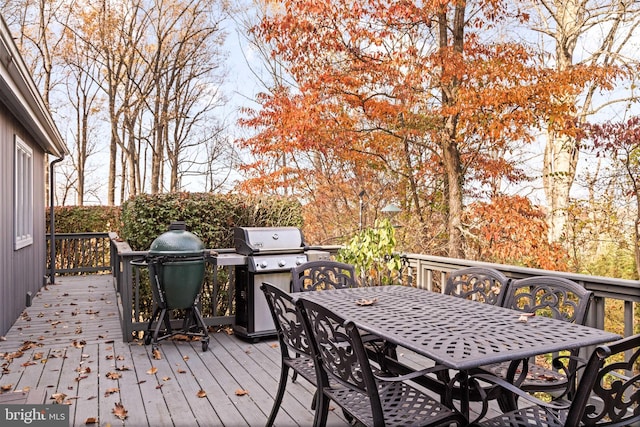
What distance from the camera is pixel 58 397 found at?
320 centimetres

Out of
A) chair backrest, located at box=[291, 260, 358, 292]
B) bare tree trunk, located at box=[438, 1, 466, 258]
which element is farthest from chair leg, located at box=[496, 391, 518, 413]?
bare tree trunk, located at box=[438, 1, 466, 258]

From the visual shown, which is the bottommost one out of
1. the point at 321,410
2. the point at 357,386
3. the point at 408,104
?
the point at 321,410

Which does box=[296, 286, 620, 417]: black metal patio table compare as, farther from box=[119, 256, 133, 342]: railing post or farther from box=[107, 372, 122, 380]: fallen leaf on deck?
box=[119, 256, 133, 342]: railing post

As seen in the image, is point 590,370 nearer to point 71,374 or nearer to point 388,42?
point 71,374

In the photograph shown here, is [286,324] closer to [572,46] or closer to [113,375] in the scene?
[113,375]

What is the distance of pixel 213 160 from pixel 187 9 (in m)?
4.29

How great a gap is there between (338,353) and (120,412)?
1.69 metres

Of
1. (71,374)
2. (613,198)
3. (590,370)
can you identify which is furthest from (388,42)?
(590,370)

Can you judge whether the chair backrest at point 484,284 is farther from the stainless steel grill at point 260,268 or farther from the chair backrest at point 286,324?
the stainless steel grill at point 260,268

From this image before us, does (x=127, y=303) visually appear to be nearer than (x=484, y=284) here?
No

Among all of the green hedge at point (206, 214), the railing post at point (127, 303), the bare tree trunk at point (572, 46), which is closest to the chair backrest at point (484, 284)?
the green hedge at point (206, 214)

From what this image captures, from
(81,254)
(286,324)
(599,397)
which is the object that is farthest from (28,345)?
(81,254)

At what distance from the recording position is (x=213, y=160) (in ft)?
49.2

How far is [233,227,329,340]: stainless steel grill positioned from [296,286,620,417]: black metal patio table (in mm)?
1663
